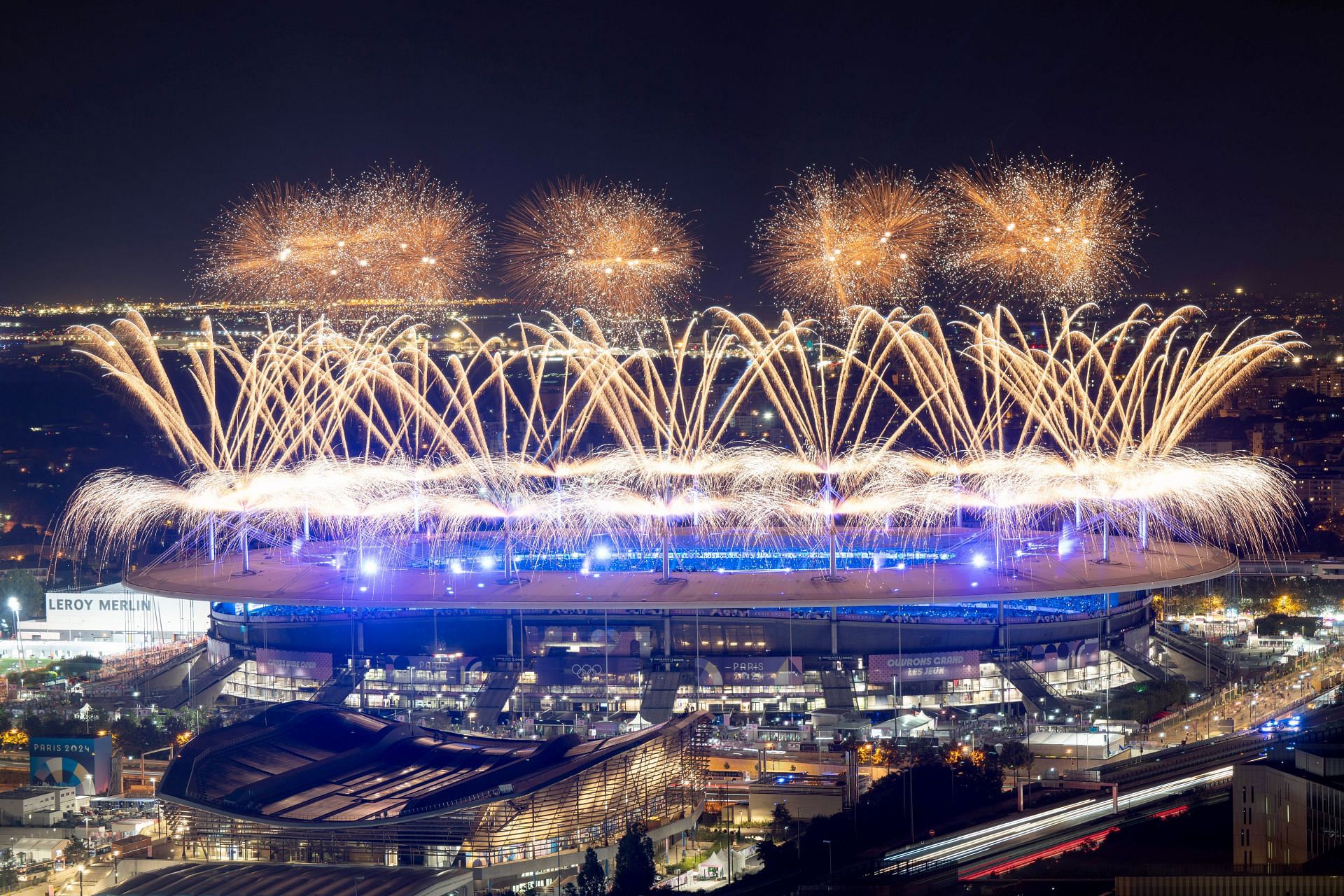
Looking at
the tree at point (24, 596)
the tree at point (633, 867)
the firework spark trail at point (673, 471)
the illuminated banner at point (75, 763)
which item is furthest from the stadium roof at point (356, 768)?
the tree at point (24, 596)

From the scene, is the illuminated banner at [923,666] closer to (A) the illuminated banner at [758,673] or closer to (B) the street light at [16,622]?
(A) the illuminated banner at [758,673]

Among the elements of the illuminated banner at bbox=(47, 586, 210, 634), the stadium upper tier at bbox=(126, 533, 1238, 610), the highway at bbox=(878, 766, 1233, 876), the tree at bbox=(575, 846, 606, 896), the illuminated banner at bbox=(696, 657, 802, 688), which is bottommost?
the tree at bbox=(575, 846, 606, 896)

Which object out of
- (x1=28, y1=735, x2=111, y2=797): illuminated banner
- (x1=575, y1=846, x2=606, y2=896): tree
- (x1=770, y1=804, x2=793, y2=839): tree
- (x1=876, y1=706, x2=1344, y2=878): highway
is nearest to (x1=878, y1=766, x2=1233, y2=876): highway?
(x1=876, y1=706, x2=1344, y2=878): highway

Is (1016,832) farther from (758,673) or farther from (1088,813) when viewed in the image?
(758,673)

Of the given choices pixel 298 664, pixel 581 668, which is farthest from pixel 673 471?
pixel 298 664

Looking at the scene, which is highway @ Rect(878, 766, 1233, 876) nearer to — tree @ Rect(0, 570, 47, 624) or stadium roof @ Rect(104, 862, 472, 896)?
stadium roof @ Rect(104, 862, 472, 896)
